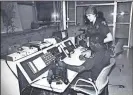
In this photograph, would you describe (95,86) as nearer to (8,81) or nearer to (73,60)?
(73,60)

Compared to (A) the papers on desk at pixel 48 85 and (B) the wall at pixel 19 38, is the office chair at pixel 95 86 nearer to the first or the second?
(A) the papers on desk at pixel 48 85

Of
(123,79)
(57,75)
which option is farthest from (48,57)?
(123,79)

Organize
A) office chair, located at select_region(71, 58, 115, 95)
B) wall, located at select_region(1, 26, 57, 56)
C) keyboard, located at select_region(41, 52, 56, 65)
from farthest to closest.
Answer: wall, located at select_region(1, 26, 57, 56) → keyboard, located at select_region(41, 52, 56, 65) → office chair, located at select_region(71, 58, 115, 95)

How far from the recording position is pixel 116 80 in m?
2.71

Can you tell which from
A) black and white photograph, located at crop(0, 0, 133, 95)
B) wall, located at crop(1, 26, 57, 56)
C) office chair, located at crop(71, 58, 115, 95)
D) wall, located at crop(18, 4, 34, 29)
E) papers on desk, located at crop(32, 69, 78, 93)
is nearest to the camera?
papers on desk, located at crop(32, 69, 78, 93)

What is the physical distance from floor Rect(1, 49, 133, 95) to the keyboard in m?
0.42

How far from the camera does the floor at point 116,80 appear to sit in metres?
1.25

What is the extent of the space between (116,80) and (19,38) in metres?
2.13

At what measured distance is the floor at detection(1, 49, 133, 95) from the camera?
1.25 m

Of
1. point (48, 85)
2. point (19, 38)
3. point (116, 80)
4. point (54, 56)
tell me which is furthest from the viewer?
point (116, 80)

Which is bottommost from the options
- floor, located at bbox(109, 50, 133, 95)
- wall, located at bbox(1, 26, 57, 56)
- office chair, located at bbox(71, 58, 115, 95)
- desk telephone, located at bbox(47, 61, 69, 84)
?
floor, located at bbox(109, 50, 133, 95)

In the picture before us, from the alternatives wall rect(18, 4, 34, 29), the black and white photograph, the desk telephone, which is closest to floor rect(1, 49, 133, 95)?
the black and white photograph

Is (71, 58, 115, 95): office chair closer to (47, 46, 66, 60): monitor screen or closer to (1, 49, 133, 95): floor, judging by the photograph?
(47, 46, 66, 60): monitor screen

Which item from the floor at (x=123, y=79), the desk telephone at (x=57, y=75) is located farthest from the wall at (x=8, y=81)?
the floor at (x=123, y=79)
